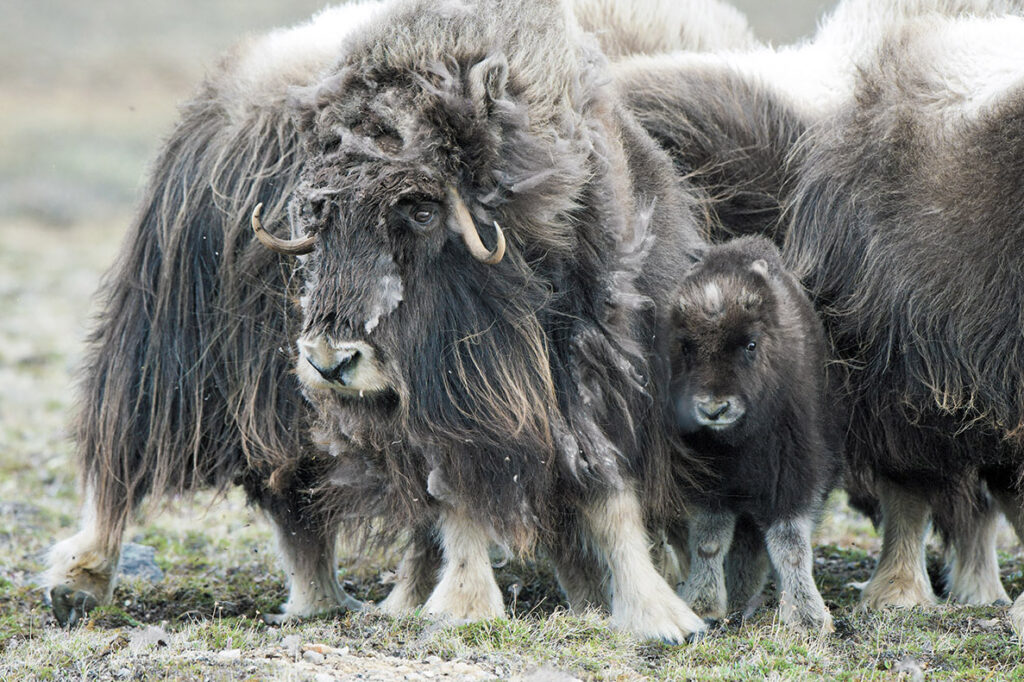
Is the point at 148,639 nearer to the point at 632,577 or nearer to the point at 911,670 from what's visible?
the point at 632,577

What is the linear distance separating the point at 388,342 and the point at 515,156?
1.70 ft

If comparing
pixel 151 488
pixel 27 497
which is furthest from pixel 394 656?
pixel 27 497

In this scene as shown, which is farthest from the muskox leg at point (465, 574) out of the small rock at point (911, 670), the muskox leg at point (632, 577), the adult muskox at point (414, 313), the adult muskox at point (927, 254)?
the adult muskox at point (927, 254)

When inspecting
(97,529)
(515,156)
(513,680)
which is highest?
(515,156)

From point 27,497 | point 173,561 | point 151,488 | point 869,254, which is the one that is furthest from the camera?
point 27,497

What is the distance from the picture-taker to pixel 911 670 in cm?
272

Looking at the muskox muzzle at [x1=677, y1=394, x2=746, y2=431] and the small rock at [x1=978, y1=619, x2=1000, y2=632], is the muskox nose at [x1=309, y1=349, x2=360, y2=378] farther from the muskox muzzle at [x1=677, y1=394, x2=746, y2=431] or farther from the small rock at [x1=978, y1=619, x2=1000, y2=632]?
the small rock at [x1=978, y1=619, x2=1000, y2=632]

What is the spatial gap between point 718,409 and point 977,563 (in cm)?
124

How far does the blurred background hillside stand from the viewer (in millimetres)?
15984

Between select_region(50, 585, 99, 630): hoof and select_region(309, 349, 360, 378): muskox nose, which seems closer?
select_region(309, 349, 360, 378): muskox nose

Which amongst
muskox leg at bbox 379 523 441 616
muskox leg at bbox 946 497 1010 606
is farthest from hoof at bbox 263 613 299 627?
muskox leg at bbox 946 497 1010 606

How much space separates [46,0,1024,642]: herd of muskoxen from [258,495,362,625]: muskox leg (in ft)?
0.03

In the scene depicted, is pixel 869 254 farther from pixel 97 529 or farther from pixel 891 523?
pixel 97 529

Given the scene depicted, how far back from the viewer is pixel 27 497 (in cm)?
493
